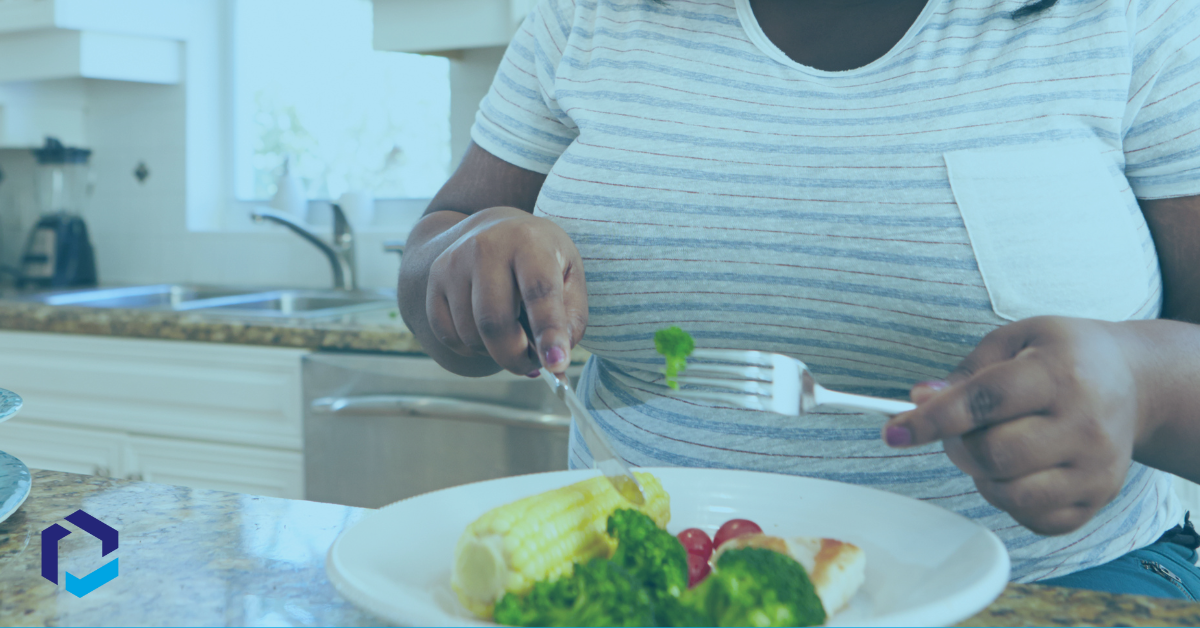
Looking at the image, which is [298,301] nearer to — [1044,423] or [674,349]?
[674,349]

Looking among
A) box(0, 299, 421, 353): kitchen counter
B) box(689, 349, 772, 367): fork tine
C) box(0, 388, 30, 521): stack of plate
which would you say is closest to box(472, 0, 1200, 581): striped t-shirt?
box(689, 349, 772, 367): fork tine

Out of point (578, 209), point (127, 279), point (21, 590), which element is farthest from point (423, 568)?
point (127, 279)

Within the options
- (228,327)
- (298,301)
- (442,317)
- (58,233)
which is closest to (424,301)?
(442,317)

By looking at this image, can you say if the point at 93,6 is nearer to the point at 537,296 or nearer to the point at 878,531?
the point at 537,296

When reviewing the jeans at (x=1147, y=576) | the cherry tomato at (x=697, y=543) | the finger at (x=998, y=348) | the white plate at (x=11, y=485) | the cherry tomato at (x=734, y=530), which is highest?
the finger at (x=998, y=348)

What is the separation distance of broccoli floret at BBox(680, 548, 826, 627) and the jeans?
14.4 inches

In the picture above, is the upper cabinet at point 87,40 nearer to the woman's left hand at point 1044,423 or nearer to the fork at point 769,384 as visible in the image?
the fork at point 769,384

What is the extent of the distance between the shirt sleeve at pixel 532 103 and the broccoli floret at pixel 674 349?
1.16ft

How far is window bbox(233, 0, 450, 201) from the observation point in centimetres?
248

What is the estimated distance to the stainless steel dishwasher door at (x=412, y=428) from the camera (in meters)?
1.57

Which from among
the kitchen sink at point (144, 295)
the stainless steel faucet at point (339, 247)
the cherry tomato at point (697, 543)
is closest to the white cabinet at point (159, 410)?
the kitchen sink at point (144, 295)

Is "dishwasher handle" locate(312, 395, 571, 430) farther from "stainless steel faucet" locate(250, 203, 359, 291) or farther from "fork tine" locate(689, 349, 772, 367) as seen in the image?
"fork tine" locate(689, 349, 772, 367)

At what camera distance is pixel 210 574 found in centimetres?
54

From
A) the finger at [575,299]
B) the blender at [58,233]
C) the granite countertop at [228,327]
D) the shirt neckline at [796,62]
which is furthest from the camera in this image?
the blender at [58,233]
